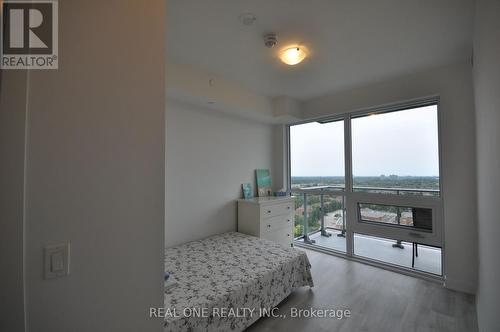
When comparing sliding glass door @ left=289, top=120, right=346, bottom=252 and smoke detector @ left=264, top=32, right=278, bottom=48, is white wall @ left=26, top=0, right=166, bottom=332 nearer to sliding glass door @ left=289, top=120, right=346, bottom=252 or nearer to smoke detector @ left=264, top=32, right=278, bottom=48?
smoke detector @ left=264, top=32, right=278, bottom=48

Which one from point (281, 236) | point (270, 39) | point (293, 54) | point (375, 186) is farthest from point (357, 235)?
point (270, 39)

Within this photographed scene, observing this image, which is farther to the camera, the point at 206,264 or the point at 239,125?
the point at 239,125

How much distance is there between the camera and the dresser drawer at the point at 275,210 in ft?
10.9

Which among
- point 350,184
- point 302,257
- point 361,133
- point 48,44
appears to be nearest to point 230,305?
point 302,257

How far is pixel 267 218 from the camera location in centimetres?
336

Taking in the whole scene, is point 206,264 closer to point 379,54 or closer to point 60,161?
point 60,161

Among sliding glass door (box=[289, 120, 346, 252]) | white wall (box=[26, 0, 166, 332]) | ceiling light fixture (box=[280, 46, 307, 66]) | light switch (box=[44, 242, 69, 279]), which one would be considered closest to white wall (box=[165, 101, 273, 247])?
sliding glass door (box=[289, 120, 346, 252])

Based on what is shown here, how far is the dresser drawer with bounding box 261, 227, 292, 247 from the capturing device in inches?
134

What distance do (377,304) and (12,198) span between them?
2.90 m

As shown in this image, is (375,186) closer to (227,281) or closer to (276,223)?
(276,223)

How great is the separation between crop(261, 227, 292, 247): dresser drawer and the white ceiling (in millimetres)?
2312

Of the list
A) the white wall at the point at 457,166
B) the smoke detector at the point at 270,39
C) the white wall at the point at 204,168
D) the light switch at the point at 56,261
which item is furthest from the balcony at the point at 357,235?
the light switch at the point at 56,261

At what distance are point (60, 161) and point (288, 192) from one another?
3.85 metres

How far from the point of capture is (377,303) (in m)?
2.26
